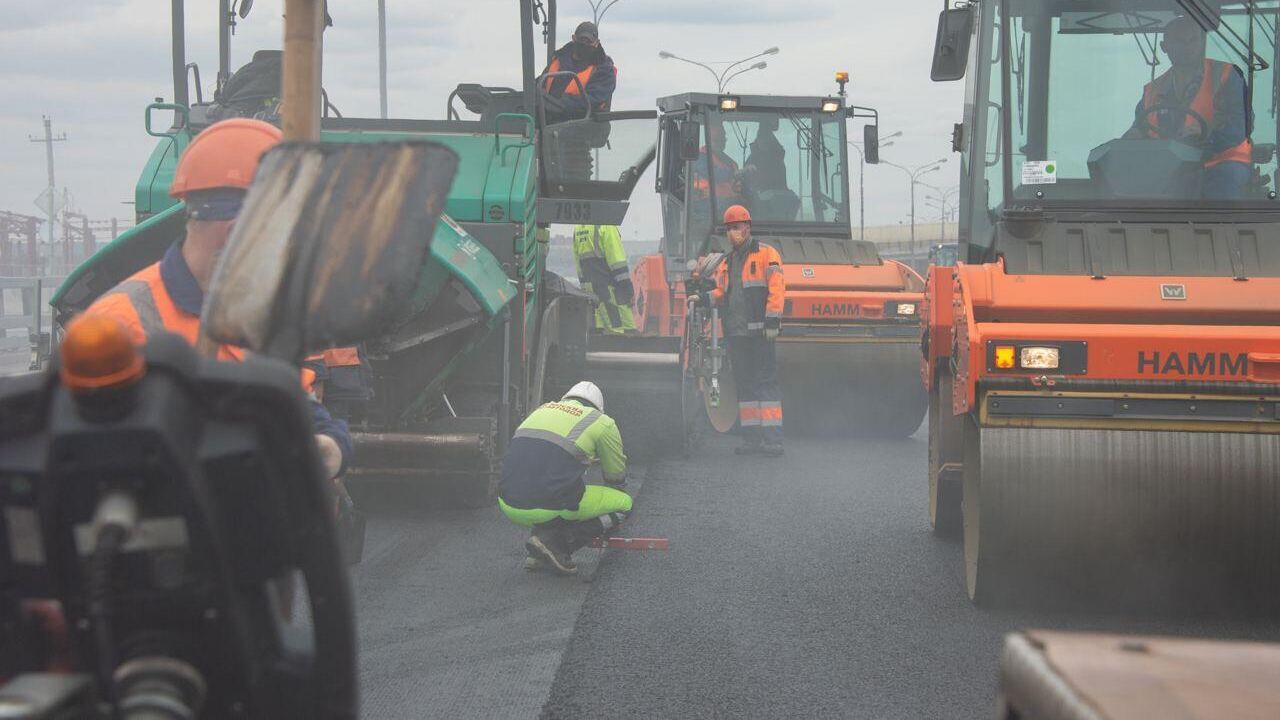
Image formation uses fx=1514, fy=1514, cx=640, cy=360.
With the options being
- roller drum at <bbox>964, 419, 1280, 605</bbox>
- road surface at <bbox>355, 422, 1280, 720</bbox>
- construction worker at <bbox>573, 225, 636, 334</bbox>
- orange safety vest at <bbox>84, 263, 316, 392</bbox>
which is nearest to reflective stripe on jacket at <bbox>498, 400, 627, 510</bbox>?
road surface at <bbox>355, 422, 1280, 720</bbox>

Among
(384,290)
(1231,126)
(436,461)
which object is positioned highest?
(1231,126)

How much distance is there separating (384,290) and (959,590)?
509 centimetres

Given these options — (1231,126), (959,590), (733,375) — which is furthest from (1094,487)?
(733,375)

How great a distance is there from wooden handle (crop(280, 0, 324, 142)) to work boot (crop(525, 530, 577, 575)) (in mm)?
4577

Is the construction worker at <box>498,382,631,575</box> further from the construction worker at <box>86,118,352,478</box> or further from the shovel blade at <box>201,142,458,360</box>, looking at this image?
the shovel blade at <box>201,142,458,360</box>

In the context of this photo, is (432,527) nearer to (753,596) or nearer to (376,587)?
(376,587)

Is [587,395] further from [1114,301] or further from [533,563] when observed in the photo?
[1114,301]

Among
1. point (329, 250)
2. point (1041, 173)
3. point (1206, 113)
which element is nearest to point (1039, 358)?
point (1041, 173)

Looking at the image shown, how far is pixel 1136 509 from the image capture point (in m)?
5.51

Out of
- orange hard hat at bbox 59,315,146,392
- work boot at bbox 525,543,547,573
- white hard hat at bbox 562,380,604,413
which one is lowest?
work boot at bbox 525,543,547,573

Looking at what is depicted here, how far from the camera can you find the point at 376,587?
263 inches

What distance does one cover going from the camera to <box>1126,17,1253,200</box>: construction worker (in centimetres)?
644

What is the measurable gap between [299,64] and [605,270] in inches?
497

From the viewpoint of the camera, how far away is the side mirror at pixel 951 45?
694cm
